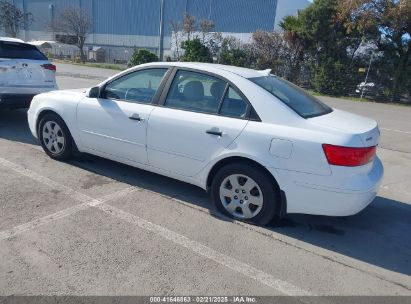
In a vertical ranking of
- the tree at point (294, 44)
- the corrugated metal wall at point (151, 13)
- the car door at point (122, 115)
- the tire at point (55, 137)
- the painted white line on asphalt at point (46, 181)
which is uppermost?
the corrugated metal wall at point (151, 13)

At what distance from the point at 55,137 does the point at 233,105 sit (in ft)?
9.36

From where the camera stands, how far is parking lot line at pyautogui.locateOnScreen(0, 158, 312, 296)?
2.92 m

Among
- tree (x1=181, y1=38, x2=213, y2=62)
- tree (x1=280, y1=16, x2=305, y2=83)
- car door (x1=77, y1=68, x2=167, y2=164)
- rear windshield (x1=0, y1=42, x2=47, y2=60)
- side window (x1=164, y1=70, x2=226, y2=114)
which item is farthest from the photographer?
tree (x1=181, y1=38, x2=213, y2=62)

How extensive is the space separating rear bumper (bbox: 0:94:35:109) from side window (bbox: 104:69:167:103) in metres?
3.01

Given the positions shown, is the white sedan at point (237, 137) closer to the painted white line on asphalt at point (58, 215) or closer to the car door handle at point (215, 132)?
the car door handle at point (215, 132)

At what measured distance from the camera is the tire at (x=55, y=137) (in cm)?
509

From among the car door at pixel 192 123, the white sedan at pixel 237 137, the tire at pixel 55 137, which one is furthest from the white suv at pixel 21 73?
the car door at pixel 192 123

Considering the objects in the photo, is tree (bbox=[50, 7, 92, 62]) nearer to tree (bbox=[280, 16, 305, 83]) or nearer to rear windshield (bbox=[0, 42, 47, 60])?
tree (bbox=[280, 16, 305, 83])

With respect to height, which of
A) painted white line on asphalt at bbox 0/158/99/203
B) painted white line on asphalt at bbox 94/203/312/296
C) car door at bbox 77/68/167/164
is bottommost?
painted white line on asphalt at bbox 0/158/99/203

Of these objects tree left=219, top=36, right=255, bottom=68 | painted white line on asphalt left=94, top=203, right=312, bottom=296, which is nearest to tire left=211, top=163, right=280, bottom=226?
painted white line on asphalt left=94, top=203, right=312, bottom=296

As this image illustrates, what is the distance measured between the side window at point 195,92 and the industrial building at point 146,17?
2970 centimetres

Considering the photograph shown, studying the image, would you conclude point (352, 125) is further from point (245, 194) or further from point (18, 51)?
point (18, 51)

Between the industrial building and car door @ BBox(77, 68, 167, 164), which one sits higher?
the industrial building

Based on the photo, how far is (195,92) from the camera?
13.4 feet
